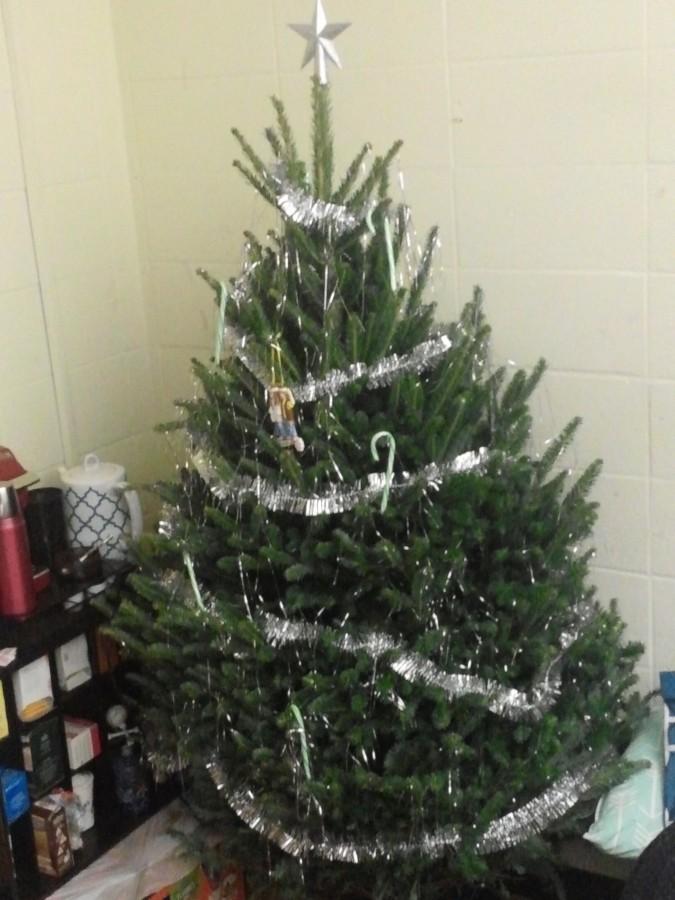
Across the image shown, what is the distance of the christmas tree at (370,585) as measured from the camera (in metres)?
1.41

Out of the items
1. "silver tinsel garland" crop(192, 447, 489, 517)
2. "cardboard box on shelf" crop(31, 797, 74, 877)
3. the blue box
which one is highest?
"silver tinsel garland" crop(192, 447, 489, 517)

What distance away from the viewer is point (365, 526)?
4.66ft

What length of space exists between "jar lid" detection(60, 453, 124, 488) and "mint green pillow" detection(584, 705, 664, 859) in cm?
91

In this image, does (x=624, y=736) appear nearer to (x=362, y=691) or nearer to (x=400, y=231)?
(x=362, y=691)

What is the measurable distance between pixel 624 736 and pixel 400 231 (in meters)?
0.79

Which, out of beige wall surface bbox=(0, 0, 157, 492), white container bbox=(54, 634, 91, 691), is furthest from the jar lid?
white container bbox=(54, 634, 91, 691)

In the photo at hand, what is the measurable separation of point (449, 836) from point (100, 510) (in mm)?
790

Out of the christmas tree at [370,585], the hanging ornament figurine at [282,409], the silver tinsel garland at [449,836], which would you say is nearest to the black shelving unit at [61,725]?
the christmas tree at [370,585]

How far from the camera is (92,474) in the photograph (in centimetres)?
189

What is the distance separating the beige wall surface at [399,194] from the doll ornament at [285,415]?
492 mm

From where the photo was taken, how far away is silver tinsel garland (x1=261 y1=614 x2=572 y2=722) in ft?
4.59

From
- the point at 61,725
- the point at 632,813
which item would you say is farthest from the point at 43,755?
the point at 632,813

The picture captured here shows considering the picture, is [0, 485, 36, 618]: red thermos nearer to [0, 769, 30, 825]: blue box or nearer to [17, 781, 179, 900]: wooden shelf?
[0, 769, 30, 825]: blue box

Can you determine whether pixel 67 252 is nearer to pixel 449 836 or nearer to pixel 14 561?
pixel 14 561
